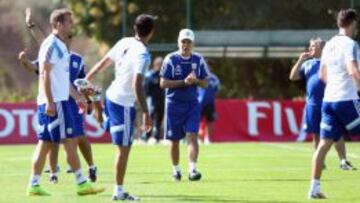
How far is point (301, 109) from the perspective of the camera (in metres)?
32.0

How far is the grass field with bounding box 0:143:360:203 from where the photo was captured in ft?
49.6

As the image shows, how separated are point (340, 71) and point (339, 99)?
34cm

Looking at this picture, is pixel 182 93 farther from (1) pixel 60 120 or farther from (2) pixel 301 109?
(2) pixel 301 109

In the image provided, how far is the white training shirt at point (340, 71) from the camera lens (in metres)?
14.4

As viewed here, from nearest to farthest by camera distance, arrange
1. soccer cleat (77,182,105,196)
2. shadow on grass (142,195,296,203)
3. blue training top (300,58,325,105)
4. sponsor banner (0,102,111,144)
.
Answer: shadow on grass (142,195,296,203) → soccer cleat (77,182,105,196) → blue training top (300,58,325,105) → sponsor banner (0,102,111,144)

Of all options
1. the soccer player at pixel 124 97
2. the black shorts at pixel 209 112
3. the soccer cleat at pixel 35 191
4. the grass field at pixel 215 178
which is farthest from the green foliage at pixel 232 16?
the soccer player at pixel 124 97

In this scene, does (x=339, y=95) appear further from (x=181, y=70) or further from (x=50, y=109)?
(x=181, y=70)

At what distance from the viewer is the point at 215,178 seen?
18.2 metres

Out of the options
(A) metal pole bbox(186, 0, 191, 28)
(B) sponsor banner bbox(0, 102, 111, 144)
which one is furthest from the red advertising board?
(A) metal pole bbox(186, 0, 191, 28)

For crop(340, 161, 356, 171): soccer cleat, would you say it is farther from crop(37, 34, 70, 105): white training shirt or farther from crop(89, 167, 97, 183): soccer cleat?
crop(37, 34, 70, 105): white training shirt

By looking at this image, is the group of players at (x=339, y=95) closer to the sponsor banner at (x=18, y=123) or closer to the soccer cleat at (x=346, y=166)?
the soccer cleat at (x=346, y=166)

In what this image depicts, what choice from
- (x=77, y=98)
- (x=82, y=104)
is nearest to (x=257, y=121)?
(x=82, y=104)

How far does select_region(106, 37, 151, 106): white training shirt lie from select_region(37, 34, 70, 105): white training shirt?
0.78 metres

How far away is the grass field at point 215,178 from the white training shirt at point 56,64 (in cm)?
Result: 128
